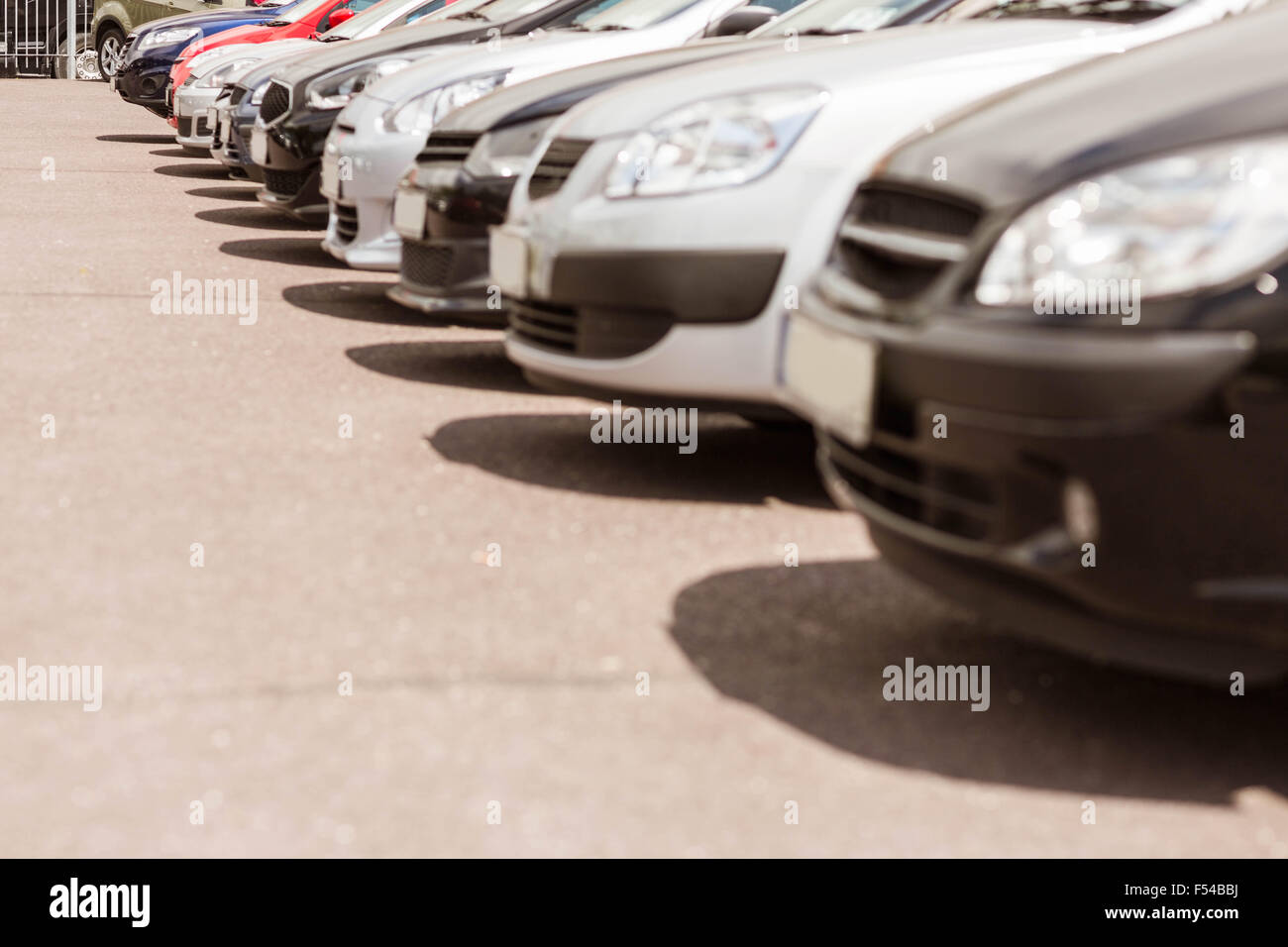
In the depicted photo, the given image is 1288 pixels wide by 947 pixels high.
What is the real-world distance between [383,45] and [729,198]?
231 inches

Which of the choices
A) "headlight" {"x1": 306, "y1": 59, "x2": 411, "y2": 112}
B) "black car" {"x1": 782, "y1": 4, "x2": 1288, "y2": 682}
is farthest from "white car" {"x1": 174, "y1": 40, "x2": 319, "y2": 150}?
"black car" {"x1": 782, "y1": 4, "x2": 1288, "y2": 682}

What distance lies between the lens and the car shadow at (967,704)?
127 inches

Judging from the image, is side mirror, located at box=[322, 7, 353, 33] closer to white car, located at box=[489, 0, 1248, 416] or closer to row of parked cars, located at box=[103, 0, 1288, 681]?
row of parked cars, located at box=[103, 0, 1288, 681]

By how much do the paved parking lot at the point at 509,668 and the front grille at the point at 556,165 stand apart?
2.58 ft

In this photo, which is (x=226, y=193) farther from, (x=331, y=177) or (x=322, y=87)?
(x=331, y=177)

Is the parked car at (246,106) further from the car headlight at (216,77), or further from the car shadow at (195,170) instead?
the car shadow at (195,170)

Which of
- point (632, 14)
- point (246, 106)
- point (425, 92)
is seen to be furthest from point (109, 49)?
point (632, 14)

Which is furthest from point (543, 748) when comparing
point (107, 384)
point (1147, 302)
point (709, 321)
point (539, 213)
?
point (107, 384)

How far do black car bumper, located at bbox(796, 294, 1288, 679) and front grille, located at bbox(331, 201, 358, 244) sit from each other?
5.69 meters

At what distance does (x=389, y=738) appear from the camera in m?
3.23

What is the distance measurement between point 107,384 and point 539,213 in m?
1.97

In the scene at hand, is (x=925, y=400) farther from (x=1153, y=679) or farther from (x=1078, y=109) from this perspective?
(x=1153, y=679)

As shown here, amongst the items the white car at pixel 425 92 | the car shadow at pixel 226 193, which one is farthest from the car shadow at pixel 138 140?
the white car at pixel 425 92

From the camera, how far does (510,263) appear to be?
5.45m
